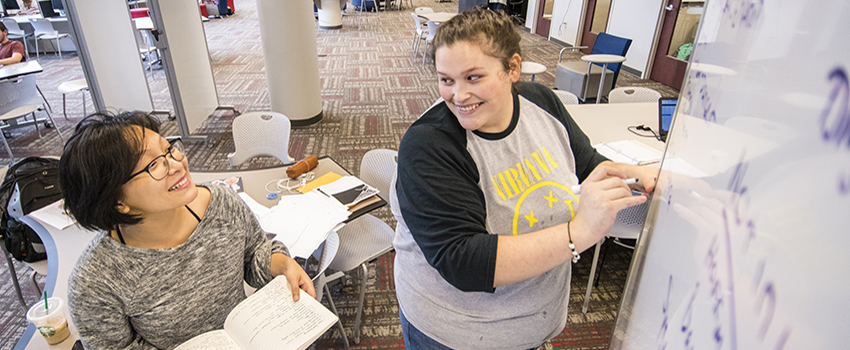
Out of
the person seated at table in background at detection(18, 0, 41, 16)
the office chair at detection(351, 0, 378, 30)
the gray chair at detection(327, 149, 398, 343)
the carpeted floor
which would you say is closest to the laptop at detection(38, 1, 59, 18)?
the carpeted floor

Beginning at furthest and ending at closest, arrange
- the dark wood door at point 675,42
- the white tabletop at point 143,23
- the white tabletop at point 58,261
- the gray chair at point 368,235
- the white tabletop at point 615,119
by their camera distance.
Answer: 1. the white tabletop at point 143,23
2. the dark wood door at point 675,42
3. the white tabletop at point 615,119
4. the gray chair at point 368,235
5. the white tabletop at point 58,261

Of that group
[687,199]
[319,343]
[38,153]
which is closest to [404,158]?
[687,199]

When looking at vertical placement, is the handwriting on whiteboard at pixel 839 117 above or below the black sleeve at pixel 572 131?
above

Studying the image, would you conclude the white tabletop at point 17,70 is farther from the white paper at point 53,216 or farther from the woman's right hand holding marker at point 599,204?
the woman's right hand holding marker at point 599,204

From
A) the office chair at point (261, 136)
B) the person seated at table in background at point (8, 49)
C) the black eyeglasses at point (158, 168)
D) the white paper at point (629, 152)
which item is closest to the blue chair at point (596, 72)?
the white paper at point (629, 152)

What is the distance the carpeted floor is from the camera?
7.29 feet

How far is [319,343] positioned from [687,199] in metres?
2.07

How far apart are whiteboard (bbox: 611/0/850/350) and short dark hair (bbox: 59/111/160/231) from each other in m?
1.17

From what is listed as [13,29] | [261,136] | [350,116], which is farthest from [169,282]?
[13,29]

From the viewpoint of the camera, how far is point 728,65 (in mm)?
279

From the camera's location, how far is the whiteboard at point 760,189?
186mm

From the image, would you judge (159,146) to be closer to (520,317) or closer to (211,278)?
(211,278)

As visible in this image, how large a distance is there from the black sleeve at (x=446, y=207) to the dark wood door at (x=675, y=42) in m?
5.75

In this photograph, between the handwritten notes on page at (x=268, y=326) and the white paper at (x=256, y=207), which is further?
the white paper at (x=256, y=207)
